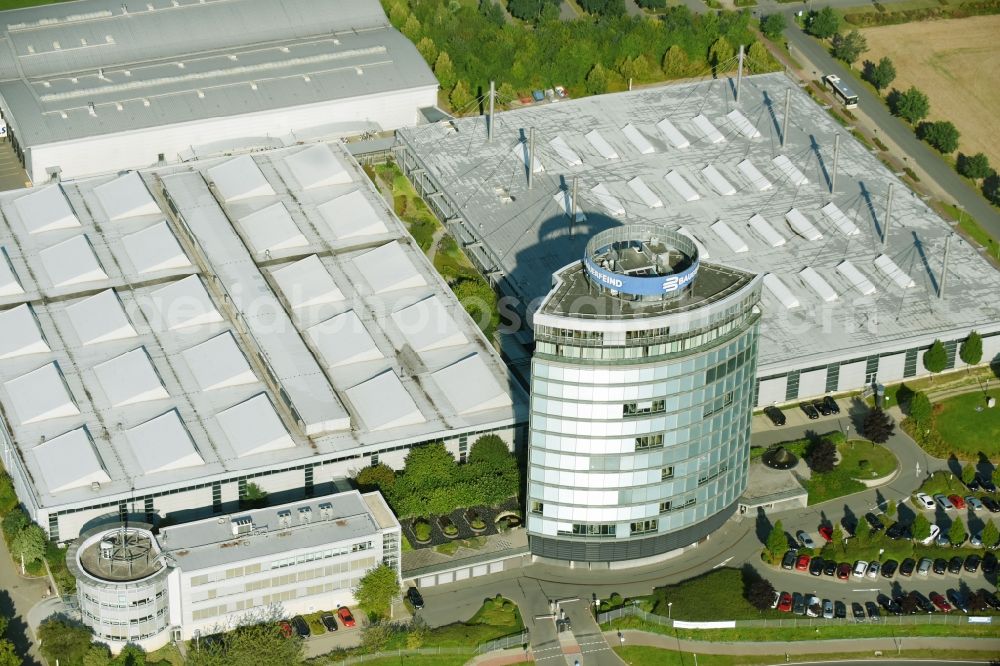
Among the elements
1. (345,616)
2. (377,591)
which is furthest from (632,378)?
(345,616)

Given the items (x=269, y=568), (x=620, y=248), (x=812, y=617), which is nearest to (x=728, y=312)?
(x=620, y=248)

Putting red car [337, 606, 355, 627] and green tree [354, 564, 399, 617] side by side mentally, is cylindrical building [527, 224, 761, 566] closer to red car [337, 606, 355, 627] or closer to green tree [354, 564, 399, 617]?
green tree [354, 564, 399, 617]

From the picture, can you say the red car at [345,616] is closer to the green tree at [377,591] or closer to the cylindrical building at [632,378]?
the green tree at [377,591]

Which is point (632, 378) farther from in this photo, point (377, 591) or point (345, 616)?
point (345, 616)

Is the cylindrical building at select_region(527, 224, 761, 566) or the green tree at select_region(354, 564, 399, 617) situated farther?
the green tree at select_region(354, 564, 399, 617)

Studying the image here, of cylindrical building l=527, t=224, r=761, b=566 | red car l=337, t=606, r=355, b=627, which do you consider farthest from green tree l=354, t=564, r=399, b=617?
cylindrical building l=527, t=224, r=761, b=566

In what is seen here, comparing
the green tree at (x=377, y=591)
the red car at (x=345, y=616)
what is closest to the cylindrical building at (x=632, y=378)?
the green tree at (x=377, y=591)
